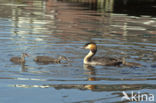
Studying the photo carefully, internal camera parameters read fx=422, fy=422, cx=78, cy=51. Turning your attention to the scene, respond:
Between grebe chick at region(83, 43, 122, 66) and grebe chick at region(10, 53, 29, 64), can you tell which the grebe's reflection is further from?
grebe chick at region(10, 53, 29, 64)

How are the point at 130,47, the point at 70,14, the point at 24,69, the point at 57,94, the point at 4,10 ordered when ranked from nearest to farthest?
the point at 57,94 < the point at 24,69 < the point at 130,47 < the point at 70,14 < the point at 4,10

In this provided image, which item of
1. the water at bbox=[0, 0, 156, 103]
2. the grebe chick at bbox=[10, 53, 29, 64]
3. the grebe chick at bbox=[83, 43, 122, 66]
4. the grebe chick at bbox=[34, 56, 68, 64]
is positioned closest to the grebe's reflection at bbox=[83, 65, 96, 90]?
the water at bbox=[0, 0, 156, 103]

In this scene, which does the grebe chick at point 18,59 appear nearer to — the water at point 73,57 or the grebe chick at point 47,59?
the water at point 73,57

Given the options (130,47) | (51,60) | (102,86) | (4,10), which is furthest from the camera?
(4,10)

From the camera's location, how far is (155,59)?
47.1ft

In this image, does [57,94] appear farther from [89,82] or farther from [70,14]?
[70,14]

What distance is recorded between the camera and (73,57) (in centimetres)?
1453

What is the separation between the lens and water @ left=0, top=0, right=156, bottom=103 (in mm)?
10000

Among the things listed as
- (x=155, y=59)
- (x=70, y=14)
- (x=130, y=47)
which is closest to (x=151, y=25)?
(x=70, y=14)

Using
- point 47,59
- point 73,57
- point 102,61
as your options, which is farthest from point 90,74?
point 73,57

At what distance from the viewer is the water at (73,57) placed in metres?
10.0

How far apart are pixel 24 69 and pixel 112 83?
2.90 meters

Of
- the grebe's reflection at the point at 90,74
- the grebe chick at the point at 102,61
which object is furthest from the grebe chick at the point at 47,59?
the grebe's reflection at the point at 90,74

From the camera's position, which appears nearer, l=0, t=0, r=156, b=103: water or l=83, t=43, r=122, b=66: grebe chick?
l=0, t=0, r=156, b=103: water
